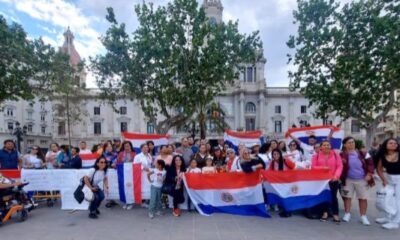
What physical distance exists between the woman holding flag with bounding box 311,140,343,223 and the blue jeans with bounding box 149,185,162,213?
3.91m

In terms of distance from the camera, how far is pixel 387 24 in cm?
1420

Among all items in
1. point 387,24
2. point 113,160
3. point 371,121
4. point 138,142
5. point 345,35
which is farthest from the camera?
point 371,121

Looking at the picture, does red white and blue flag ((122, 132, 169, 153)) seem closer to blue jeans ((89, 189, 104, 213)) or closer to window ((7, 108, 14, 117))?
blue jeans ((89, 189, 104, 213))

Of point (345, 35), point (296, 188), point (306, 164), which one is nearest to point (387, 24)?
point (345, 35)

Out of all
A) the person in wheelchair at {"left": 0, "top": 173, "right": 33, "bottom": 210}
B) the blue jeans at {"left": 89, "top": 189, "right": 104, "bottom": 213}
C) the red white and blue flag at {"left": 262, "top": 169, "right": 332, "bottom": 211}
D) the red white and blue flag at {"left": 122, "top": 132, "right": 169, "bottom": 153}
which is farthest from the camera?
the red white and blue flag at {"left": 122, "top": 132, "right": 169, "bottom": 153}

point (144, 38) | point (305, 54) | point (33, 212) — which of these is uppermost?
point (144, 38)

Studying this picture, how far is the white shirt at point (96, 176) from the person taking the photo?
7.07m

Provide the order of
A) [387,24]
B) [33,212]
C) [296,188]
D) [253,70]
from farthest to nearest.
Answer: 1. [253,70]
2. [387,24]
3. [33,212]
4. [296,188]

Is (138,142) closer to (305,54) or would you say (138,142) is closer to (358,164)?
(358,164)

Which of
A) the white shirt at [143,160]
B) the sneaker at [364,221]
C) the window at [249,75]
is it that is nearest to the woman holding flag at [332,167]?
the sneaker at [364,221]

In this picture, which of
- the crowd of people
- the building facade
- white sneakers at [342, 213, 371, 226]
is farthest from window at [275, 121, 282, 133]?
white sneakers at [342, 213, 371, 226]

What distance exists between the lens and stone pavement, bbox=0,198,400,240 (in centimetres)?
550

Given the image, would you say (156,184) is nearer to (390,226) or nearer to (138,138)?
(138,138)

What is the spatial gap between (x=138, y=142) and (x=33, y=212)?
16.4 feet
